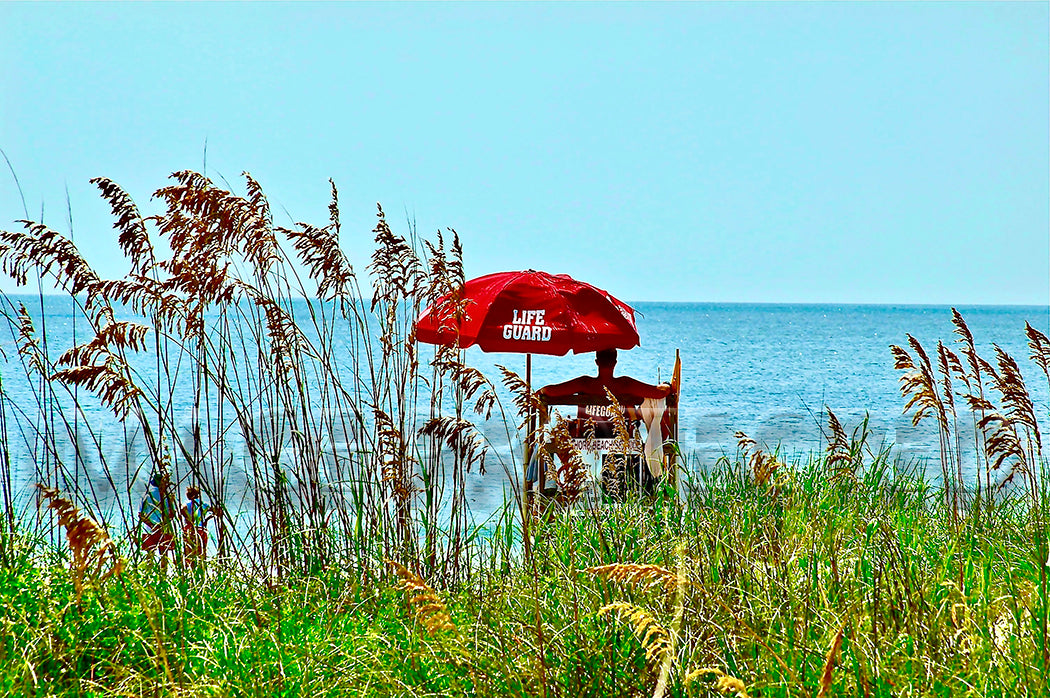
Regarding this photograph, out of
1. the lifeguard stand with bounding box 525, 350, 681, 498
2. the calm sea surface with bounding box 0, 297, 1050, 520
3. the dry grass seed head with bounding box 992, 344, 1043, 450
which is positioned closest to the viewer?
the dry grass seed head with bounding box 992, 344, 1043, 450

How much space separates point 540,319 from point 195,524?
7.04 feet

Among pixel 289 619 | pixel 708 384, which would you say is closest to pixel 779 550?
pixel 289 619

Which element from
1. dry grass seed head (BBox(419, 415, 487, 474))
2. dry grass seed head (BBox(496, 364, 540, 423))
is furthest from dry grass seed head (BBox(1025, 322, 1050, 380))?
dry grass seed head (BBox(419, 415, 487, 474))

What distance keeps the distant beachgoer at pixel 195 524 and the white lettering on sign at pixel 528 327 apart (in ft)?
6.05

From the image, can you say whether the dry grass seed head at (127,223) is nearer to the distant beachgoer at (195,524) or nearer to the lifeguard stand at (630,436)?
the distant beachgoer at (195,524)

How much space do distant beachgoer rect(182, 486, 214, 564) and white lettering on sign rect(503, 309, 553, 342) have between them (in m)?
1.84

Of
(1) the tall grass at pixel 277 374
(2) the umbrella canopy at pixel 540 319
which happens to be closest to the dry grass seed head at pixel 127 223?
(1) the tall grass at pixel 277 374

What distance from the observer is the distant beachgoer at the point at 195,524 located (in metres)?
2.89

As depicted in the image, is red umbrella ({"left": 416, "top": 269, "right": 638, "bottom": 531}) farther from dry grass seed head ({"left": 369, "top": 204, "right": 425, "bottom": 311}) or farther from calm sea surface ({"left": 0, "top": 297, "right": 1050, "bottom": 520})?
dry grass seed head ({"left": 369, "top": 204, "right": 425, "bottom": 311})

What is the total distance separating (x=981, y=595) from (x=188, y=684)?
2.05 metres

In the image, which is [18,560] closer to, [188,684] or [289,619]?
[289,619]

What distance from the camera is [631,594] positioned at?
2.39 m

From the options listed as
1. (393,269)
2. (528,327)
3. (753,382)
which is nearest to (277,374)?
(393,269)

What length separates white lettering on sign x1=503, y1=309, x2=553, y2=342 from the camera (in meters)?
4.60
